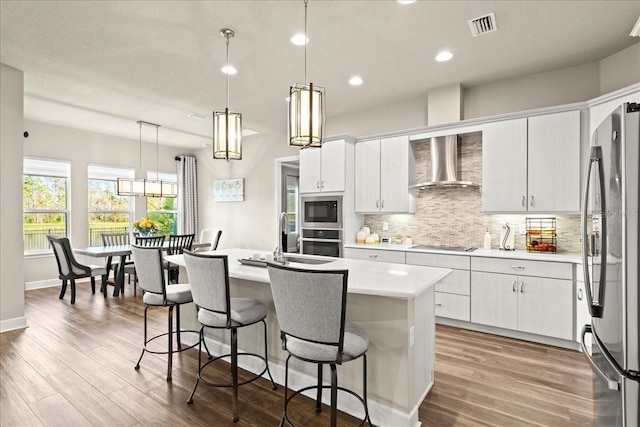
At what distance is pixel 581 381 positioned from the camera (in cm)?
268

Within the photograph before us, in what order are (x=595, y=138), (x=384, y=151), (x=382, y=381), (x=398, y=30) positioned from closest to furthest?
(x=595, y=138), (x=382, y=381), (x=398, y=30), (x=384, y=151)

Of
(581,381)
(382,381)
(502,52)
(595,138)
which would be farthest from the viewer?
(502,52)

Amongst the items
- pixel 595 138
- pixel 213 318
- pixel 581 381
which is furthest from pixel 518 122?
pixel 213 318

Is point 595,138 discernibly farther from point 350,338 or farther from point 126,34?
point 126,34

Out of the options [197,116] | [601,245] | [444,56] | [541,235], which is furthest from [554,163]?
[197,116]

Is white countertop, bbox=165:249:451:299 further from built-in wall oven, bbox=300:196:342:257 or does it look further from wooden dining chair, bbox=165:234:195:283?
wooden dining chair, bbox=165:234:195:283

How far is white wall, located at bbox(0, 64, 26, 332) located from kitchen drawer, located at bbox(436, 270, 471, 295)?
4.80 metres

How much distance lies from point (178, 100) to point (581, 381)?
213 inches

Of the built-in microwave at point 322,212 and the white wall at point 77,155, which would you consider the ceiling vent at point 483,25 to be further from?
the white wall at point 77,155

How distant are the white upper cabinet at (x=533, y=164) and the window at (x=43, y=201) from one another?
7.05 metres

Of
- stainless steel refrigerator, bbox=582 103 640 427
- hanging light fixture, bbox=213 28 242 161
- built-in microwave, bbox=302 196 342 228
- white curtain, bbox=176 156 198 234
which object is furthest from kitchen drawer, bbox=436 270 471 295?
white curtain, bbox=176 156 198 234

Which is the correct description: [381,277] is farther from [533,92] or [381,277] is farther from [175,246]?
[175,246]

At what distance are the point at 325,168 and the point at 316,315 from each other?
3524mm

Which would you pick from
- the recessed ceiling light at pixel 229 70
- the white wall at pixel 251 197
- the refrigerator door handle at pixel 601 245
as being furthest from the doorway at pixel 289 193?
the refrigerator door handle at pixel 601 245
